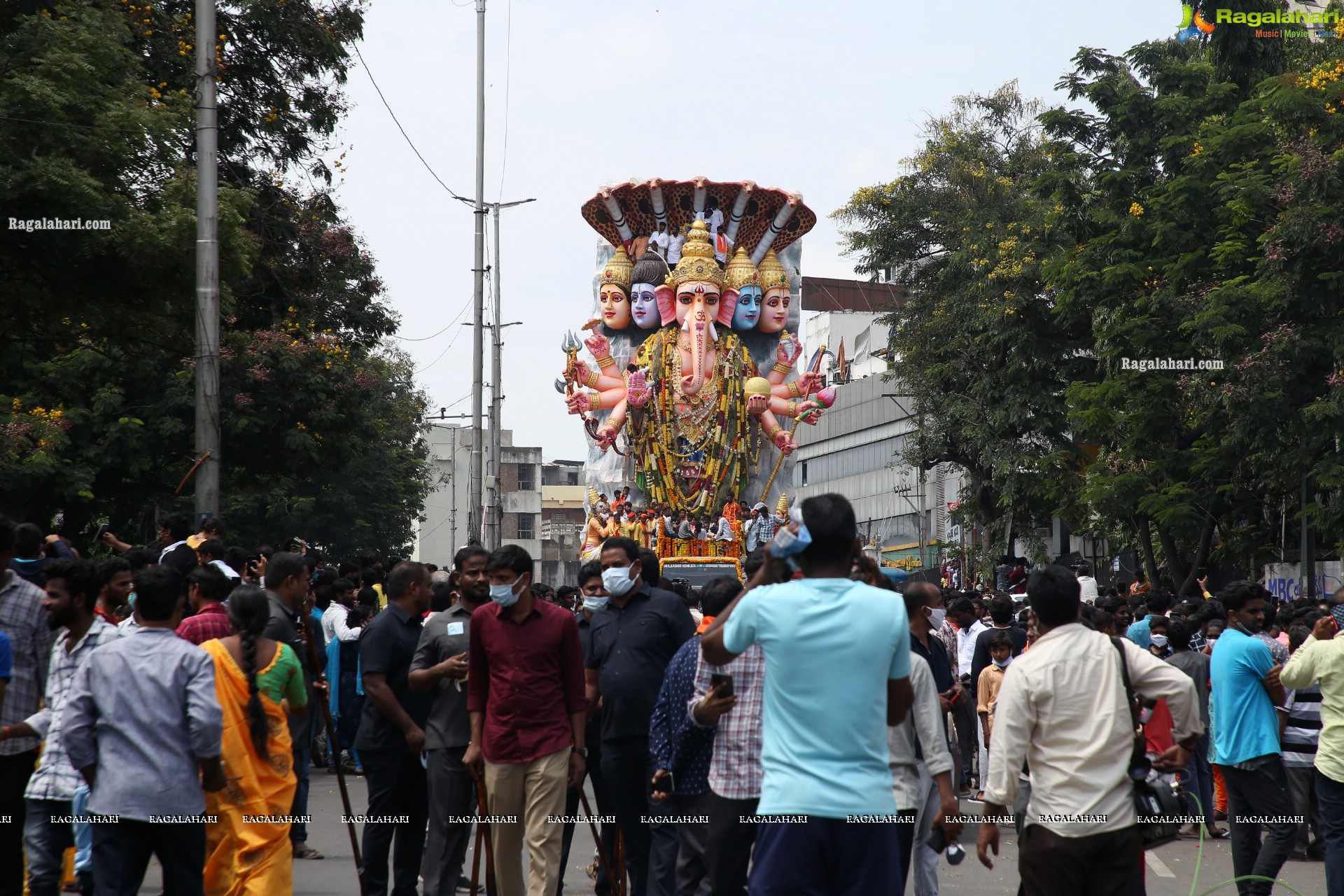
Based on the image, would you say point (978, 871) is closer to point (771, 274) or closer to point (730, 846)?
point (730, 846)

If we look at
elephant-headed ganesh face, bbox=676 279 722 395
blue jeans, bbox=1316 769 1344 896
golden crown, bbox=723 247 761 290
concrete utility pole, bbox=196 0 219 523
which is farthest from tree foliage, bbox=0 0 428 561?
blue jeans, bbox=1316 769 1344 896

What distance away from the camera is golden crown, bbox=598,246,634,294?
29875 mm

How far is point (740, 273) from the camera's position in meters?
29.4

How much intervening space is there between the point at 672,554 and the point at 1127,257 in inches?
402

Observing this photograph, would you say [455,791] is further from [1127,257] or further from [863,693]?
[1127,257]

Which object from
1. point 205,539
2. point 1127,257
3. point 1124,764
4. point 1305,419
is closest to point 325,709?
point 205,539

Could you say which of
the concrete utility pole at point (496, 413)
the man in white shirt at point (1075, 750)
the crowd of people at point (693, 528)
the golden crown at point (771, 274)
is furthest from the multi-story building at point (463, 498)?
the man in white shirt at point (1075, 750)

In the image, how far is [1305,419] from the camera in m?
21.5

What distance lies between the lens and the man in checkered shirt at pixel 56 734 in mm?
6250

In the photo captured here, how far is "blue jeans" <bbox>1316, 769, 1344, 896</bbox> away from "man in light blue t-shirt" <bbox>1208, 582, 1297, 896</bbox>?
0.33m

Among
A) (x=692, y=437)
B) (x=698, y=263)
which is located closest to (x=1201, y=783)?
(x=692, y=437)

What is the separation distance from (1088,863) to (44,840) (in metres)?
4.47

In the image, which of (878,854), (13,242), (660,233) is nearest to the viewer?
(878,854)

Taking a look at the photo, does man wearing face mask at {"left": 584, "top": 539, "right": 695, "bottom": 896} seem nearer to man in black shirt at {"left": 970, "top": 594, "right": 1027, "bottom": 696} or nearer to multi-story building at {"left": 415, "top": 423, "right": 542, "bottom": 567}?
man in black shirt at {"left": 970, "top": 594, "right": 1027, "bottom": 696}
